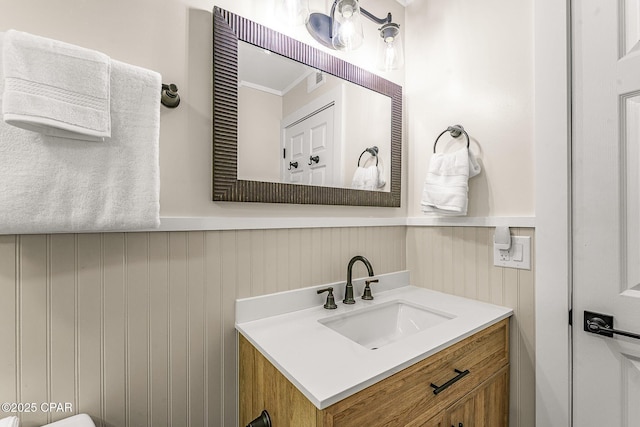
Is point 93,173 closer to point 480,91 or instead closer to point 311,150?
point 311,150

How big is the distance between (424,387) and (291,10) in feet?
4.31

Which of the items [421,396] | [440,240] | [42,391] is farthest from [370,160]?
[42,391]

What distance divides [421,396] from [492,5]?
4.97 feet

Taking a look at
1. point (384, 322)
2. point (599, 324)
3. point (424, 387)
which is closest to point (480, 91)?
point (599, 324)

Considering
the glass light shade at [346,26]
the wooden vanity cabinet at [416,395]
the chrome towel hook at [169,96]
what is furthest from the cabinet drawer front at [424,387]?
the glass light shade at [346,26]

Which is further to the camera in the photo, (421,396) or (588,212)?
(588,212)

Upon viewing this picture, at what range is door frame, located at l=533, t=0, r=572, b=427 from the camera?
3.36 feet

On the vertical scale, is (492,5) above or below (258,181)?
above

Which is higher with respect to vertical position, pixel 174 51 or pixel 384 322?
pixel 174 51

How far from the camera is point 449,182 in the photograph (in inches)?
→ 49.6

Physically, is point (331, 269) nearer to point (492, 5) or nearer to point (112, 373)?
point (112, 373)

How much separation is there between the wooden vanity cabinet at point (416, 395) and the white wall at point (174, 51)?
0.54m

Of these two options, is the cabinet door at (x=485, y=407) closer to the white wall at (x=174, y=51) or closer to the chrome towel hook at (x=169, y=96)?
the white wall at (x=174, y=51)

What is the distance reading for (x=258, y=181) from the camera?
1.06m
